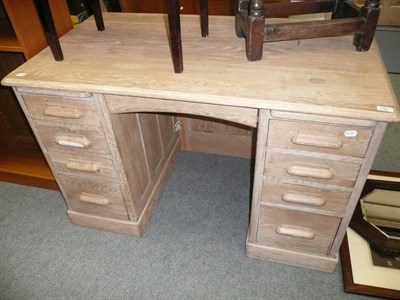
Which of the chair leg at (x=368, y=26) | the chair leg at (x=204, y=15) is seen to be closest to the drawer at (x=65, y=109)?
the chair leg at (x=204, y=15)

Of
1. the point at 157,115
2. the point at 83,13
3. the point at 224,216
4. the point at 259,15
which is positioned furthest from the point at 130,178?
the point at 83,13

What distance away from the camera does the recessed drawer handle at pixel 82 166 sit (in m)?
1.26

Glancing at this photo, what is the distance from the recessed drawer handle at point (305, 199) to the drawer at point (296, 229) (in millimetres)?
Answer: 70

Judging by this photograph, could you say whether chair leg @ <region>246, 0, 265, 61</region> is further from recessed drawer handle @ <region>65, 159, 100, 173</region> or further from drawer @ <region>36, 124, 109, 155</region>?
recessed drawer handle @ <region>65, 159, 100, 173</region>

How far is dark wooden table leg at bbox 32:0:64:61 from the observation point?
3.45 ft

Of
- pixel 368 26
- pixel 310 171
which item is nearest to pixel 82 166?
pixel 310 171

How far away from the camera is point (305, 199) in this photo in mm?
1075

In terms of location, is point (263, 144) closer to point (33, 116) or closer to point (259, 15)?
point (259, 15)

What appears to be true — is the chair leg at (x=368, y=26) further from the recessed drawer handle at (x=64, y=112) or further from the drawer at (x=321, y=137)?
the recessed drawer handle at (x=64, y=112)

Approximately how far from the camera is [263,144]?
3.23 ft

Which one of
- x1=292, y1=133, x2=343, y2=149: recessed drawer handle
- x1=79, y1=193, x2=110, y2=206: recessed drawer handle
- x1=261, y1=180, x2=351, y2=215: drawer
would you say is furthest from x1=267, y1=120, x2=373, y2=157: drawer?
x1=79, y1=193, x2=110, y2=206: recessed drawer handle

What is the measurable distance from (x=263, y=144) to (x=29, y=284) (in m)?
1.16

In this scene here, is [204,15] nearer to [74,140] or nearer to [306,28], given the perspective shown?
[306,28]

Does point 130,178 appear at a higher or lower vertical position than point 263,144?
lower
